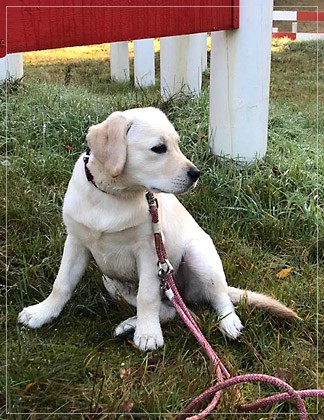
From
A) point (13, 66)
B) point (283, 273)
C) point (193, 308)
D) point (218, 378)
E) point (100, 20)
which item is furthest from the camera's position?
point (13, 66)

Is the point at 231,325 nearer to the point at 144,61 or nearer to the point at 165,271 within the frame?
the point at 165,271

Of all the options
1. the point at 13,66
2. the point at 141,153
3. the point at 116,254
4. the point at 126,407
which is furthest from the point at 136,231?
the point at 13,66

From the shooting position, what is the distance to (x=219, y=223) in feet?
10.7

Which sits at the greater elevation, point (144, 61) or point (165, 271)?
point (144, 61)

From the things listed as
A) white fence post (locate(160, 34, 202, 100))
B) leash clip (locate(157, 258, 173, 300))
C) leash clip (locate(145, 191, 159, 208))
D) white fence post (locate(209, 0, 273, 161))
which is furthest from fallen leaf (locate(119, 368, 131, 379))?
white fence post (locate(160, 34, 202, 100))

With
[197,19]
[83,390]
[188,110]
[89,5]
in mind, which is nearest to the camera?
[83,390]

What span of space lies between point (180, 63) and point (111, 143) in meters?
3.23

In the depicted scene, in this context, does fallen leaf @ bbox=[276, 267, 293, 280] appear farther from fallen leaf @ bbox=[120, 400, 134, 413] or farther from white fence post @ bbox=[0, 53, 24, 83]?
white fence post @ bbox=[0, 53, 24, 83]

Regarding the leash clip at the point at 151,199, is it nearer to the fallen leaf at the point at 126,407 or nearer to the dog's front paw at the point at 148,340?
the dog's front paw at the point at 148,340

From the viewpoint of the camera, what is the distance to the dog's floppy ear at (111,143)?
216cm

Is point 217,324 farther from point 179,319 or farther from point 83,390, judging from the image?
point 83,390

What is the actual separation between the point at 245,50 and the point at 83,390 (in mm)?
2410

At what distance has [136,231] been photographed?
2.30 meters

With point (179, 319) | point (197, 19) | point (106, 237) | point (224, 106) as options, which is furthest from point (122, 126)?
point (224, 106)
